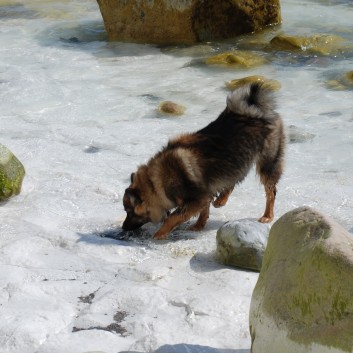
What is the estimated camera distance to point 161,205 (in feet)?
20.7

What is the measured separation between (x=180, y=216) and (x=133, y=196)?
1.32 feet

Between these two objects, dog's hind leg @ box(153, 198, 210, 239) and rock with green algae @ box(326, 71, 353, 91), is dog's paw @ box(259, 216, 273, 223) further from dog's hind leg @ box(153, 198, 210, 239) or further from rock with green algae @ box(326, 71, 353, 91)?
rock with green algae @ box(326, 71, 353, 91)

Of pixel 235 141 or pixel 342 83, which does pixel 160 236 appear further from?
pixel 342 83

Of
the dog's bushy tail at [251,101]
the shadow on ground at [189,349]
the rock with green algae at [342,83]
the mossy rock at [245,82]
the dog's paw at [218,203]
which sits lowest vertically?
the rock with green algae at [342,83]

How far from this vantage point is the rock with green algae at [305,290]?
11.3ft

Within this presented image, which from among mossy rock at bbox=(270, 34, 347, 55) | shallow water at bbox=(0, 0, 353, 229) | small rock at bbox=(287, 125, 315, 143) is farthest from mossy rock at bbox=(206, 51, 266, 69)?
small rock at bbox=(287, 125, 315, 143)

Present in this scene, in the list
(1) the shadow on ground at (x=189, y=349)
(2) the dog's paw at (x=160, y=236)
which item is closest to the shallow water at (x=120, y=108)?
(2) the dog's paw at (x=160, y=236)

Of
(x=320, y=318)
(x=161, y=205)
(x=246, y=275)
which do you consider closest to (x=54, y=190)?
(x=161, y=205)

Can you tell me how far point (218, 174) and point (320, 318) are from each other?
2.87 metres

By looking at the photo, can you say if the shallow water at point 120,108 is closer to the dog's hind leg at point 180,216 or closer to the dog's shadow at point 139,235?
the dog's shadow at point 139,235

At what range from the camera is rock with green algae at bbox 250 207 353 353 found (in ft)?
11.3

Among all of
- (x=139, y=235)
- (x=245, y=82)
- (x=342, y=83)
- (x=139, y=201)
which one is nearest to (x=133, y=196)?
(x=139, y=201)

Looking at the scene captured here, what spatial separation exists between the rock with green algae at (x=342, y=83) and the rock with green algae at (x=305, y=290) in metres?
6.54

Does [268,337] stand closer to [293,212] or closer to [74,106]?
[293,212]
